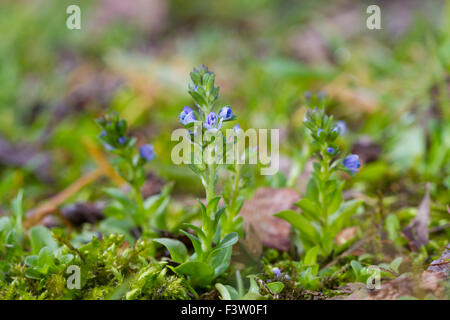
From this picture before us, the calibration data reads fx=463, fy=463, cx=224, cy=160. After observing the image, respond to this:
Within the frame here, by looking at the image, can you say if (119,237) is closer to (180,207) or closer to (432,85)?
(180,207)

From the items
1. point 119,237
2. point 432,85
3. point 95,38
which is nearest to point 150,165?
point 119,237

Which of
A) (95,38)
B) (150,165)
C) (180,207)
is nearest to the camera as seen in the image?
(180,207)

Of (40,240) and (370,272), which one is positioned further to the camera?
(40,240)

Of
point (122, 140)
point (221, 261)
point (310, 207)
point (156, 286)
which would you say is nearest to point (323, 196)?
point (310, 207)

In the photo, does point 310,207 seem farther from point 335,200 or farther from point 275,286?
point 275,286

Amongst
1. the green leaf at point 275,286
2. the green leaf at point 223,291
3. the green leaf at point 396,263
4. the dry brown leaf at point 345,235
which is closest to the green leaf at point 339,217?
the dry brown leaf at point 345,235

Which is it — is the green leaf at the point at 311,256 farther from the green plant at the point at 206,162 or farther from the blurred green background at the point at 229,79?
the blurred green background at the point at 229,79
